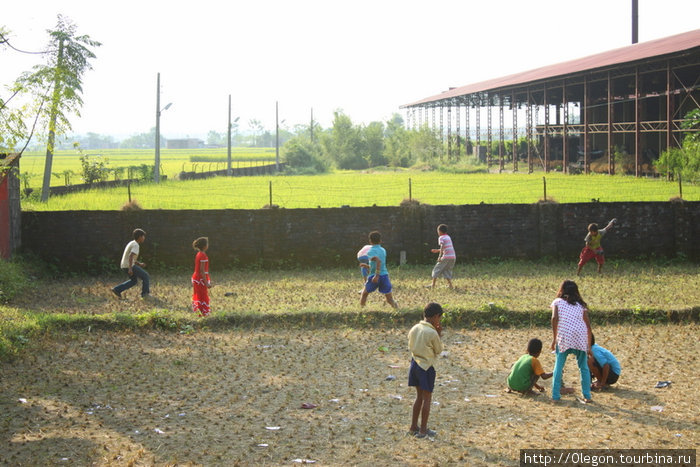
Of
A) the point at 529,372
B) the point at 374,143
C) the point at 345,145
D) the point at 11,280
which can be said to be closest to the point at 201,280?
the point at 11,280

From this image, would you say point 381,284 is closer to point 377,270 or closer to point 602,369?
point 377,270

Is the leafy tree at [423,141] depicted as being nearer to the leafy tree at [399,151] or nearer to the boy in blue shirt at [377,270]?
the leafy tree at [399,151]

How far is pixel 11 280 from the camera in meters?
15.3

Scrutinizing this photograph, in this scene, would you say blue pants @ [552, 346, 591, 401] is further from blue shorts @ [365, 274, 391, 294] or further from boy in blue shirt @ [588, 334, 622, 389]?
blue shorts @ [365, 274, 391, 294]

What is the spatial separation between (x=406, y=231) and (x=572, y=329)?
11115 mm

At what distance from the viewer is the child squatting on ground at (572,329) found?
793cm

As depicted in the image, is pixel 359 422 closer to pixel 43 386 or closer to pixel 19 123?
pixel 43 386

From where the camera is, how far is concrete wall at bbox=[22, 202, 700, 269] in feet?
61.1

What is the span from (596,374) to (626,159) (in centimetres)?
3319

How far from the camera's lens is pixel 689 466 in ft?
20.5

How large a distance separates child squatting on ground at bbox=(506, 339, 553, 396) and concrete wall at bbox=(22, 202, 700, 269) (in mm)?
10395

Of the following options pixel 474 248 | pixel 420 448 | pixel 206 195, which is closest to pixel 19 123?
pixel 420 448

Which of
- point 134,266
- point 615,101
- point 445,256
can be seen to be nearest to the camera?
point 134,266

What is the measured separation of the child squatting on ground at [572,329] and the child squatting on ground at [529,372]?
0.92 feet
